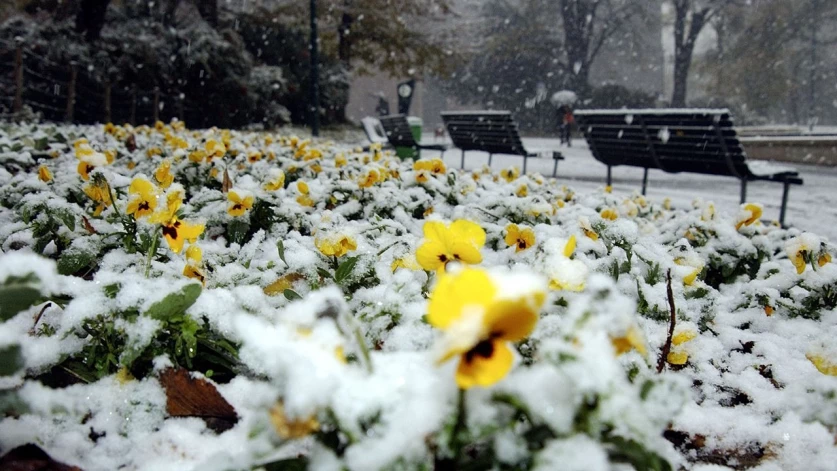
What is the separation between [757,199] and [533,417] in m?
6.93

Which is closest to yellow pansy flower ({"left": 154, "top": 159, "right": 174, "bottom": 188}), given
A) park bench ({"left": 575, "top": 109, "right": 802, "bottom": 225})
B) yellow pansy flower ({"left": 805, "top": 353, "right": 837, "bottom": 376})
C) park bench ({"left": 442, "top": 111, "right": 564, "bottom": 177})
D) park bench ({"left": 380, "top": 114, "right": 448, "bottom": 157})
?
yellow pansy flower ({"left": 805, "top": 353, "right": 837, "bottom": 376})

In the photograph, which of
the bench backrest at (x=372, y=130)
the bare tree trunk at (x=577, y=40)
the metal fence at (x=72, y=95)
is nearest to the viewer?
the bench backrest at (x=372, y=130)

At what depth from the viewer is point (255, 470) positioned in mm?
702

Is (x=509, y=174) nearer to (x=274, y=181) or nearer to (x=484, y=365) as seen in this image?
(x=274, y=181)

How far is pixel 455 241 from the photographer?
35.2 inches

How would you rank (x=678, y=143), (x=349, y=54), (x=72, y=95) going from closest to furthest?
(x=678, y=143), (x=72, y=95), (x=349, y=54)

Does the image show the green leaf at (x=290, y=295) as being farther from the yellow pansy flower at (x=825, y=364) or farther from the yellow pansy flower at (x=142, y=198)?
the yellow pansy flower at (x=825, y=364)

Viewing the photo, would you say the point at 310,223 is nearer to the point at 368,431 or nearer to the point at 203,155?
the point at 203,155

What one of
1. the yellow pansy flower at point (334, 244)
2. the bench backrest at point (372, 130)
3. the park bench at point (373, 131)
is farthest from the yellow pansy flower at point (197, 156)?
the bench backrest at point (372, 130)

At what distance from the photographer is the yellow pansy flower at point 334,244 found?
130 centimetres

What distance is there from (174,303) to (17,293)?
0.26 metres

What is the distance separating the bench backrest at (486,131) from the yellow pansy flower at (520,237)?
14.6ft

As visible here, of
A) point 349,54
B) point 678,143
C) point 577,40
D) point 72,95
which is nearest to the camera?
point 678,143

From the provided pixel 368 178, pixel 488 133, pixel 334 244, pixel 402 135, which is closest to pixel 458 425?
pixel 334 244
